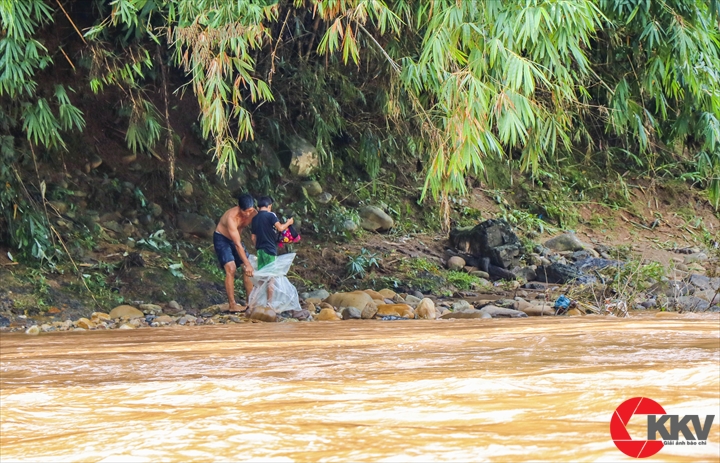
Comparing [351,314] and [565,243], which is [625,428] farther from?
[565,243]

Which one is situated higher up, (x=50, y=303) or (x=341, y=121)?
(x=341, y=121)

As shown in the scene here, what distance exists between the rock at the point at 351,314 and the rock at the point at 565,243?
5413 millimetres

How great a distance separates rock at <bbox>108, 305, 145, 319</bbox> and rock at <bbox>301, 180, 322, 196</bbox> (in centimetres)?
413

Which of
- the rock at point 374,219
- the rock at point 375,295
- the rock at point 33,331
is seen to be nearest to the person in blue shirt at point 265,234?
the rock at point 375,295

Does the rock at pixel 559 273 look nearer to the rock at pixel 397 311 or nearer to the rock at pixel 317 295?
the rock at pixel 317 295

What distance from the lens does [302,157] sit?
11375mm

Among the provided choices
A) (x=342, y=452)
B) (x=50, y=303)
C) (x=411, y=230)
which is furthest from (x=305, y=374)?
(x=411, y=230)

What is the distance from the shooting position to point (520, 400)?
1.88 metres

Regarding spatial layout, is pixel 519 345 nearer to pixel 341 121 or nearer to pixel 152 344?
pixel 152 344

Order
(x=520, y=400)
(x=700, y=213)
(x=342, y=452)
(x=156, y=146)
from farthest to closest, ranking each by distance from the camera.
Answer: (x=700, y=213), (x=156, y=146), (x=520, y=400), (x=342, y=452)

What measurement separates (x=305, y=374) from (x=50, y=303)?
243 inches

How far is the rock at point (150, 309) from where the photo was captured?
804cm

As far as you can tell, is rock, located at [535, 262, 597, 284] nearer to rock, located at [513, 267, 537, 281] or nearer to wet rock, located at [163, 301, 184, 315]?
rock, located at [513, 267, 537, 281]

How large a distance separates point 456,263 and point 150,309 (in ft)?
14.4
